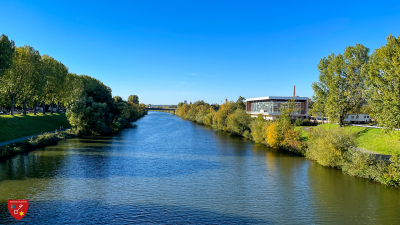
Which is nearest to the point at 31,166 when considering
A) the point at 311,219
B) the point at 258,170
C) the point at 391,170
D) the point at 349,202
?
the point at 258,170

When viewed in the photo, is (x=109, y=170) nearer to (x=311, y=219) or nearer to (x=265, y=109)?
(x=311, y=219)

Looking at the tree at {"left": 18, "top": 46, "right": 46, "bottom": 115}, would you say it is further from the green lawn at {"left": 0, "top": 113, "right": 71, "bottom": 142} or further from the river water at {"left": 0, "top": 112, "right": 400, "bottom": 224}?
the river water at {"left": 0, "top": 112, "right": 400, "bottom": 224}

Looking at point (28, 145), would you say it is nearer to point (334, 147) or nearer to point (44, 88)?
point (44, 88)

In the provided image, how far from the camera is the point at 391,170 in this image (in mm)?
23875

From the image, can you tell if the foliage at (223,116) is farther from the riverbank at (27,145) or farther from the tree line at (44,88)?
the riverbank at (27,145)

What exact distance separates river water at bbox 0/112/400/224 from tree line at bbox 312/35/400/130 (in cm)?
981

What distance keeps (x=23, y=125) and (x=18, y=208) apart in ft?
→ 123

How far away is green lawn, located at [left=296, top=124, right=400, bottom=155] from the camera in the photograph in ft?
97.2

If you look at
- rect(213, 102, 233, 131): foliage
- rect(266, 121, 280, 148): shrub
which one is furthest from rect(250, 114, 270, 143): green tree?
rect(213, 102, 233, 131): foliage

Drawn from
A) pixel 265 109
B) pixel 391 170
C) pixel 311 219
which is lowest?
pixel 311 219

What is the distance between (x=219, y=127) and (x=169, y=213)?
6465 cm

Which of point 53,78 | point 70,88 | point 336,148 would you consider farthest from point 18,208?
point 70,88

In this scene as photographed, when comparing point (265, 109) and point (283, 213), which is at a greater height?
point (265, 109)

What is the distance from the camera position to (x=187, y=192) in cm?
2234
